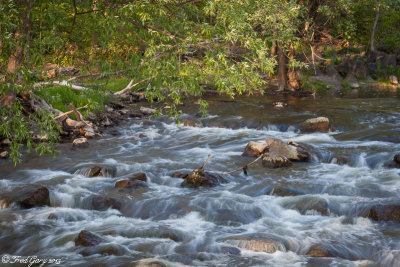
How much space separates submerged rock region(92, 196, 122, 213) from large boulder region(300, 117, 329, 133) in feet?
34.6

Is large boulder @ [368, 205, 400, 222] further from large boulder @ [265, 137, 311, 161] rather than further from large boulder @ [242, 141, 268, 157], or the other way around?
large boulder @ [242, 141, 268, 157]

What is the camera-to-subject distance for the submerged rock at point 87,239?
28.0 ft

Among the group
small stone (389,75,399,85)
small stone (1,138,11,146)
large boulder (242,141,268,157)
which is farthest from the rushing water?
small stone (389,75,399,85)

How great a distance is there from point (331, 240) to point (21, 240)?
246 inches

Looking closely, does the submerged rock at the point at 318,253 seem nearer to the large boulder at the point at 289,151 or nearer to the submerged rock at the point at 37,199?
the large boulder at the point at 289,151

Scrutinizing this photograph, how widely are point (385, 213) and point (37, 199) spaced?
813cm

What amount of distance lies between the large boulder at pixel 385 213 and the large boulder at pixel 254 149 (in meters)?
5.67

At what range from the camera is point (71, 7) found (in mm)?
10164

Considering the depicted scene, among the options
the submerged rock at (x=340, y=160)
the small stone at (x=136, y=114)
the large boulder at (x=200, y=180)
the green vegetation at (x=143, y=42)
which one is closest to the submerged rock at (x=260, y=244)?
the green vegetation at (x=143, y=42)

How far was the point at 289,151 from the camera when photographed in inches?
569

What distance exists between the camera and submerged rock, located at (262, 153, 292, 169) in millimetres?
13641

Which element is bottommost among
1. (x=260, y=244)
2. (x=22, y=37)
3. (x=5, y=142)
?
(x=260, y=244)

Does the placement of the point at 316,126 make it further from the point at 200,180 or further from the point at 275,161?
the point at 200,180

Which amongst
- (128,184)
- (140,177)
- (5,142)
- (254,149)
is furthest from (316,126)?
(5,142)
